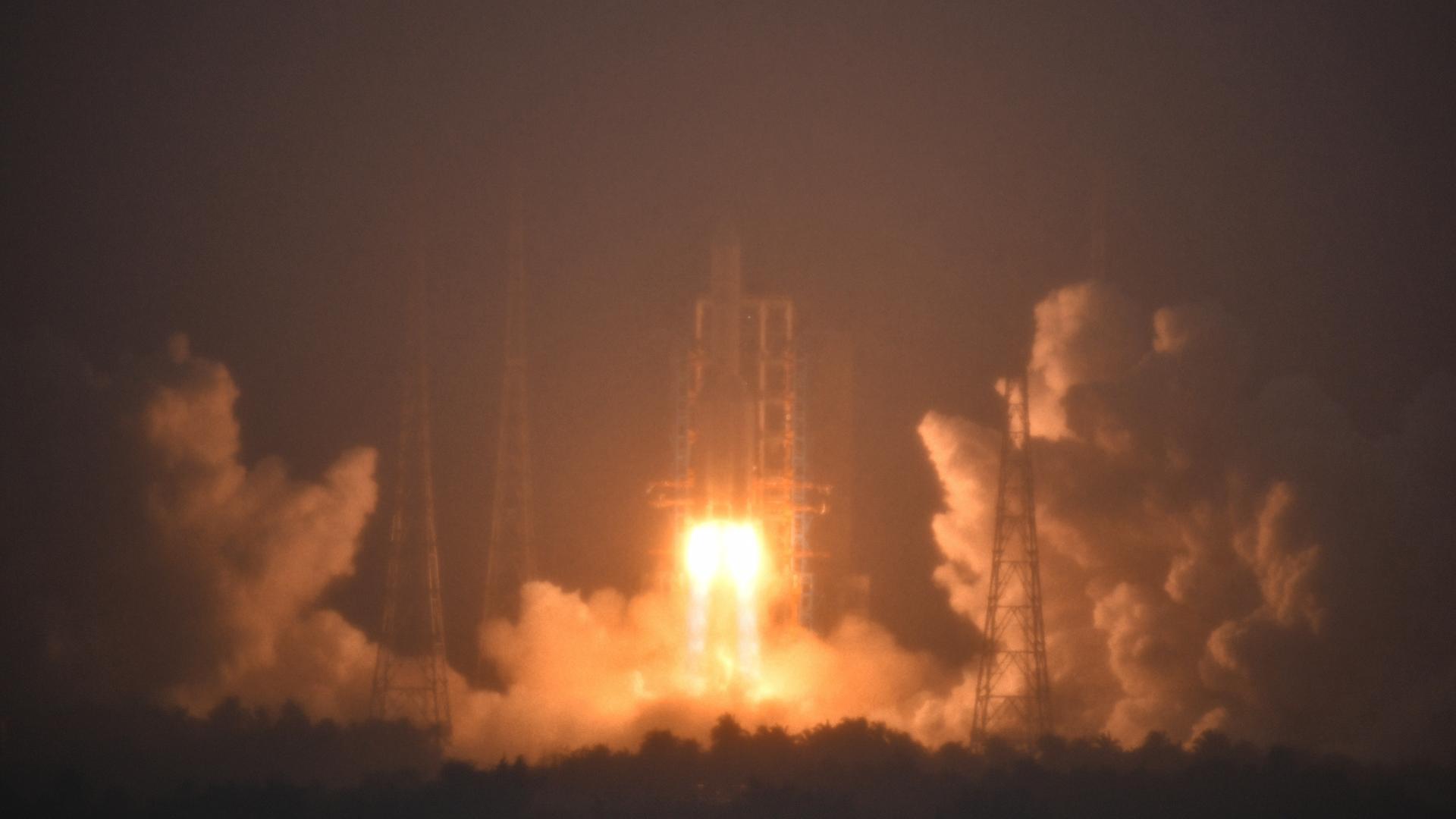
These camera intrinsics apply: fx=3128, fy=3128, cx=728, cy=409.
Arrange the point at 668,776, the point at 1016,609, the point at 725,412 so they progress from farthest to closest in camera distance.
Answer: the point at 725,412
the point at 668,776
the point at 1016,609

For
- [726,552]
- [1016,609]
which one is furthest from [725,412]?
[1016,609]

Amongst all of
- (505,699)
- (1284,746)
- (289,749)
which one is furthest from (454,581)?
(1284,746)

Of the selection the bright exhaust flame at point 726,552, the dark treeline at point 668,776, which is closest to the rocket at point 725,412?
the bright exhaust flame at point 726,552

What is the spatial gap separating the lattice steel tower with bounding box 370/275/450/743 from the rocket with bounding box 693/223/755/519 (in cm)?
703

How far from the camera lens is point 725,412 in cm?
7912

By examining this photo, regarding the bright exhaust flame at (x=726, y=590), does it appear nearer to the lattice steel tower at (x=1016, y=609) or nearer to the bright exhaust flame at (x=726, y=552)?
the bright exhaust flame at (x=726, y=552)

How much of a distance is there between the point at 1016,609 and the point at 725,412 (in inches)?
382

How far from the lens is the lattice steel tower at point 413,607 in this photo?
254ft

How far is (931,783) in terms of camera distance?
74188 millimetres

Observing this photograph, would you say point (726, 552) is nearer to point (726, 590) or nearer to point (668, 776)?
point (726, 590)

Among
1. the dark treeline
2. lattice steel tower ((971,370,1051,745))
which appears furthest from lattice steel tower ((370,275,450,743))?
lattice steel tower ((971,370,1051,745))

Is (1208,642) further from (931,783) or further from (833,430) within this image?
(833,430)

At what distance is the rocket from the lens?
79250 millimetres

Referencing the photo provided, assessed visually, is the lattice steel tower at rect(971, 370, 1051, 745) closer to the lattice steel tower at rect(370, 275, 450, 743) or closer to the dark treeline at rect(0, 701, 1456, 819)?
the dark treeline at rect(0, 701, 1456, 819)
